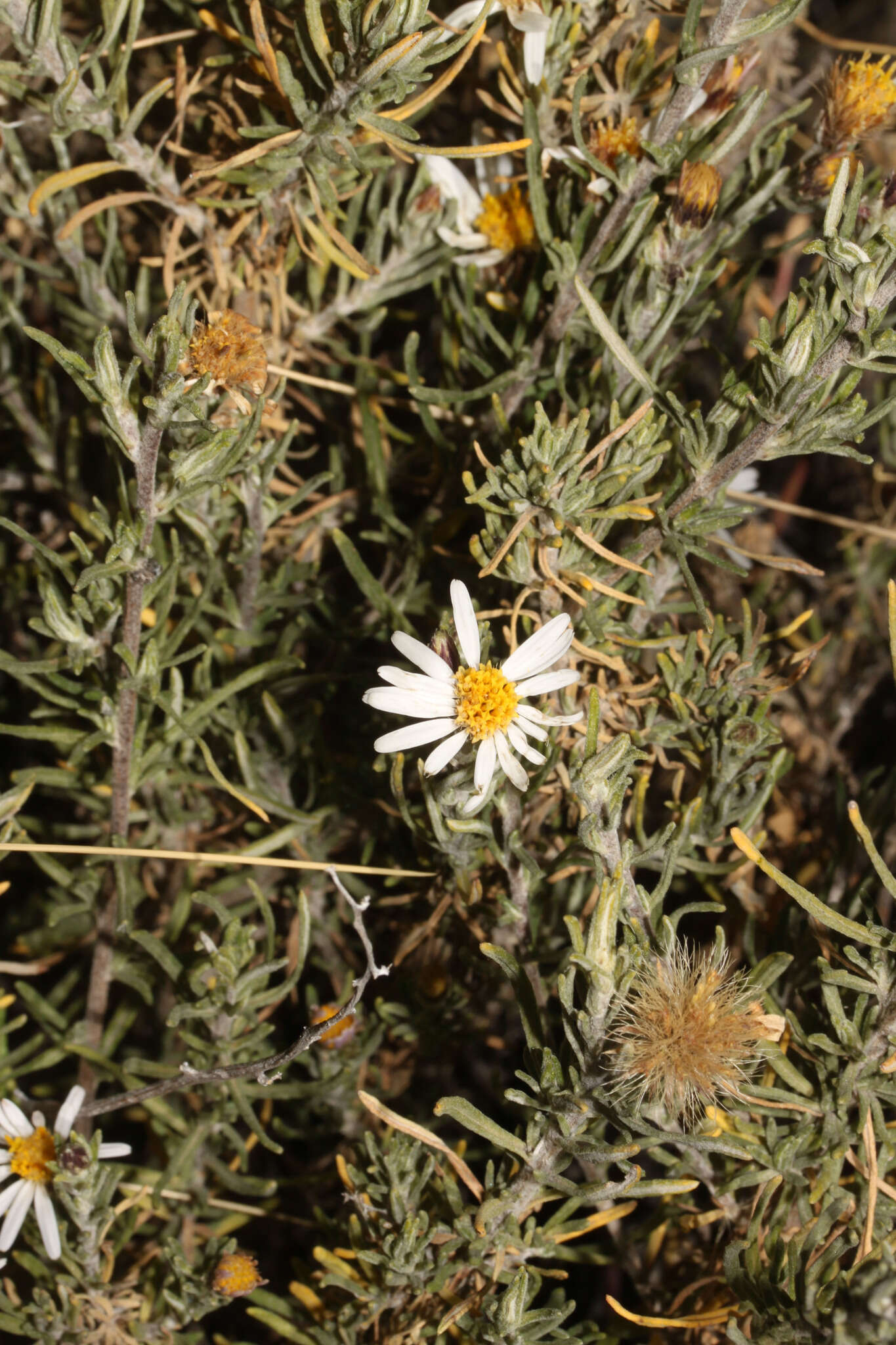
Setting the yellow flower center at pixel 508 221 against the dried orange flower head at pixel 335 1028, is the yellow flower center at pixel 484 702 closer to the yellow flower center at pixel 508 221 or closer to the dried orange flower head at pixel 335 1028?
the dried orange flower head at pixel 335 1028

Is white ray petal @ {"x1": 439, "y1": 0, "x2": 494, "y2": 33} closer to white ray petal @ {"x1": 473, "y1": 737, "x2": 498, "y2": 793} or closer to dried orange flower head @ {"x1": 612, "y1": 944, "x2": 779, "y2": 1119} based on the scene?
white ray petal @ {"x1": 473, "y1": 737, "x2": 498, "y2": 793}

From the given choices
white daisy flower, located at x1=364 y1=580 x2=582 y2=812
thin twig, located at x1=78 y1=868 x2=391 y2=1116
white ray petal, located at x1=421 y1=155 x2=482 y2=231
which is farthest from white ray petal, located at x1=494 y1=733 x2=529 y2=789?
white ray petal, located at x1=421 y1=155 x2=482 y2=231

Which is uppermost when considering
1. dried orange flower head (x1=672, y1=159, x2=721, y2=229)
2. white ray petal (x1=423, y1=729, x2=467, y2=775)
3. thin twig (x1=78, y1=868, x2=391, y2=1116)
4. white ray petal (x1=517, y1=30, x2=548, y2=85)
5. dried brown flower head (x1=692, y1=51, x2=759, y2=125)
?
white ray petal (x1=517, y1=30, x2=548, y2=85)

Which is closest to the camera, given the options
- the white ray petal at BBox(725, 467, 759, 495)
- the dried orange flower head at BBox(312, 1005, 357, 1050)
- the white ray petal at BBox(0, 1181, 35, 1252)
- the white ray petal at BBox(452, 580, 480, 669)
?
the white ray petal at BBox(452, 580, 480, 669)

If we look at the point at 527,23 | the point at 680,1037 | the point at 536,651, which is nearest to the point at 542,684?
the point at 536,651

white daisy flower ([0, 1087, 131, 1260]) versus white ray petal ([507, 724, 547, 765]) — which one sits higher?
white ray petal ([507, 724, 547, 765])

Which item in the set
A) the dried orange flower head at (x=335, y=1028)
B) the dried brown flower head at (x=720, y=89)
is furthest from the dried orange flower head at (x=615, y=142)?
the dried orange flower head at (x=335, y=1028)

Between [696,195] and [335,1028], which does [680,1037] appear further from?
[696,195]
